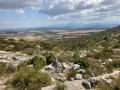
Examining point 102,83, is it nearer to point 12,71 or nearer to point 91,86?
point 91,86

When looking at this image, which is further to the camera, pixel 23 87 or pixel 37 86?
pixel 23 87

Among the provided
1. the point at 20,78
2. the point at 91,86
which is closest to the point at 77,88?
the point at 91,86

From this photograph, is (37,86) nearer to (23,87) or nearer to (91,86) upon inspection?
(23,87)

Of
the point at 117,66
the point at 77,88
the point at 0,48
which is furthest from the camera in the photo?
the point at 0,48

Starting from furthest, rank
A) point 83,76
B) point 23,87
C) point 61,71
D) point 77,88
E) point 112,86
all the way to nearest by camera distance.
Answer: point 61,71, point 83,76, point 23,87, point 77,88, point 112,86

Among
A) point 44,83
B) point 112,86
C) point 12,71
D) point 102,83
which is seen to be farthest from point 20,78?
point 112,86

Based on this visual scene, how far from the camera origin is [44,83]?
5367mm

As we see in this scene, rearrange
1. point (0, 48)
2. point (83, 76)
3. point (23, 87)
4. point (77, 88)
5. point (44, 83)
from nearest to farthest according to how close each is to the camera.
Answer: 1. point (77, 88)
2. point (23, 87)
3. point (44, 83)
4. point (83, 76)
5. point (0, 48)

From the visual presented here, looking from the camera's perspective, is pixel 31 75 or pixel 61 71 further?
pixel 61 71

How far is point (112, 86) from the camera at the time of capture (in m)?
4.38

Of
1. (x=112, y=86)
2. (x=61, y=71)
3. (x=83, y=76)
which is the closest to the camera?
(x=112, y=86)

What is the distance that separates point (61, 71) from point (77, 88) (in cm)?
284

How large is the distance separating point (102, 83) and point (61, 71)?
134 inches

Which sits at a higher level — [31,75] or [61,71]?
[31,75]
